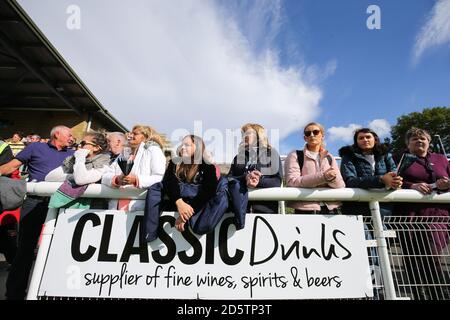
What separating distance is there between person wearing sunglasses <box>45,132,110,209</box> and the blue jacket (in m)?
2.27

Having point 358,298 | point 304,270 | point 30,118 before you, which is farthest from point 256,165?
point 30,118

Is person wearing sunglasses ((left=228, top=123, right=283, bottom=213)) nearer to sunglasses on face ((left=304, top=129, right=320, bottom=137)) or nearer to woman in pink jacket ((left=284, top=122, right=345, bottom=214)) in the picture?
woman in pink jacket ((left=284, top=122, right=345, bottom=214))

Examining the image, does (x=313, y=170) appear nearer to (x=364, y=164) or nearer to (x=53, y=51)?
(x=364, y=164)

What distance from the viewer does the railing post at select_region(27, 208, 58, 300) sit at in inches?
73.1

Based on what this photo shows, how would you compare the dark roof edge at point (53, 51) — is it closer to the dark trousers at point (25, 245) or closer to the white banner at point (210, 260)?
the dark trousers at point (25, 245)

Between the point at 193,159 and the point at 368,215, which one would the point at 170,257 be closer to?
the point at 193,159

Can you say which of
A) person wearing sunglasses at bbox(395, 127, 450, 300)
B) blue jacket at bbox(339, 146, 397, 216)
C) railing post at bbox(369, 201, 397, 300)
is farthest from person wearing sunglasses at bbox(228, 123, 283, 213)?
person wearing sunglasses at bbox(395, 127, 450, 300)

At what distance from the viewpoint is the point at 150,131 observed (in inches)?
111

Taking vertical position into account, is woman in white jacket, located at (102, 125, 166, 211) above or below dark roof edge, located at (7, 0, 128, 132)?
below

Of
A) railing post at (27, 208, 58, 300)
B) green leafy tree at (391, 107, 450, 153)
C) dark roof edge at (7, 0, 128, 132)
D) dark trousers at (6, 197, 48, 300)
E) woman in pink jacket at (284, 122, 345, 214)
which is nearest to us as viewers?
railing post at (27, 208, 58, 300)

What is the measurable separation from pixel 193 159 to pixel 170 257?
810 millimetres

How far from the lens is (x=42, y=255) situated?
1.91 m

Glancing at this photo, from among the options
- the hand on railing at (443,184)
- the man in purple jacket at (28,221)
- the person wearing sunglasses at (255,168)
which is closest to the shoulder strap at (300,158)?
the person wearing sunglasses at (255,168)

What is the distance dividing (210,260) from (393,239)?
1.53m
